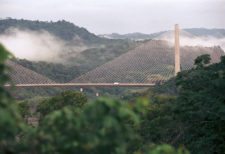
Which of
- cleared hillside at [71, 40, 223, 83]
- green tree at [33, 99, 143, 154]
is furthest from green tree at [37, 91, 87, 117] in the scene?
green tree at [33, 99, 143, 154]

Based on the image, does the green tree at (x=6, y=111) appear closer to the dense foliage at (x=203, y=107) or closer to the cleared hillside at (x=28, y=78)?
the dense foliage at (x=203, y=107)

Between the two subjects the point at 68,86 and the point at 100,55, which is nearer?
the point at 68,86

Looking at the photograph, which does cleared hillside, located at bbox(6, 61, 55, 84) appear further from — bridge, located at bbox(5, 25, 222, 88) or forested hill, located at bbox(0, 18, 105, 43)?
forested hill, located at bbox(0, 18, 105, 43)

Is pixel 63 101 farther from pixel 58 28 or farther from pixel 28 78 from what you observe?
pixel 58 28

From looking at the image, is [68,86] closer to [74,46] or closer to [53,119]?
[53,119]

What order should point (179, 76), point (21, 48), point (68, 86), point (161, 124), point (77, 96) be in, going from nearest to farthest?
point (179, 76), point (161, 124), point (77, 96), point (68, 86), point (21, 48)

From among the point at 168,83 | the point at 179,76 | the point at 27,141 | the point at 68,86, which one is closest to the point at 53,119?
the point at 27,141

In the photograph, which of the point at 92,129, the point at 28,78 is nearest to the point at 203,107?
the point at 92,129
